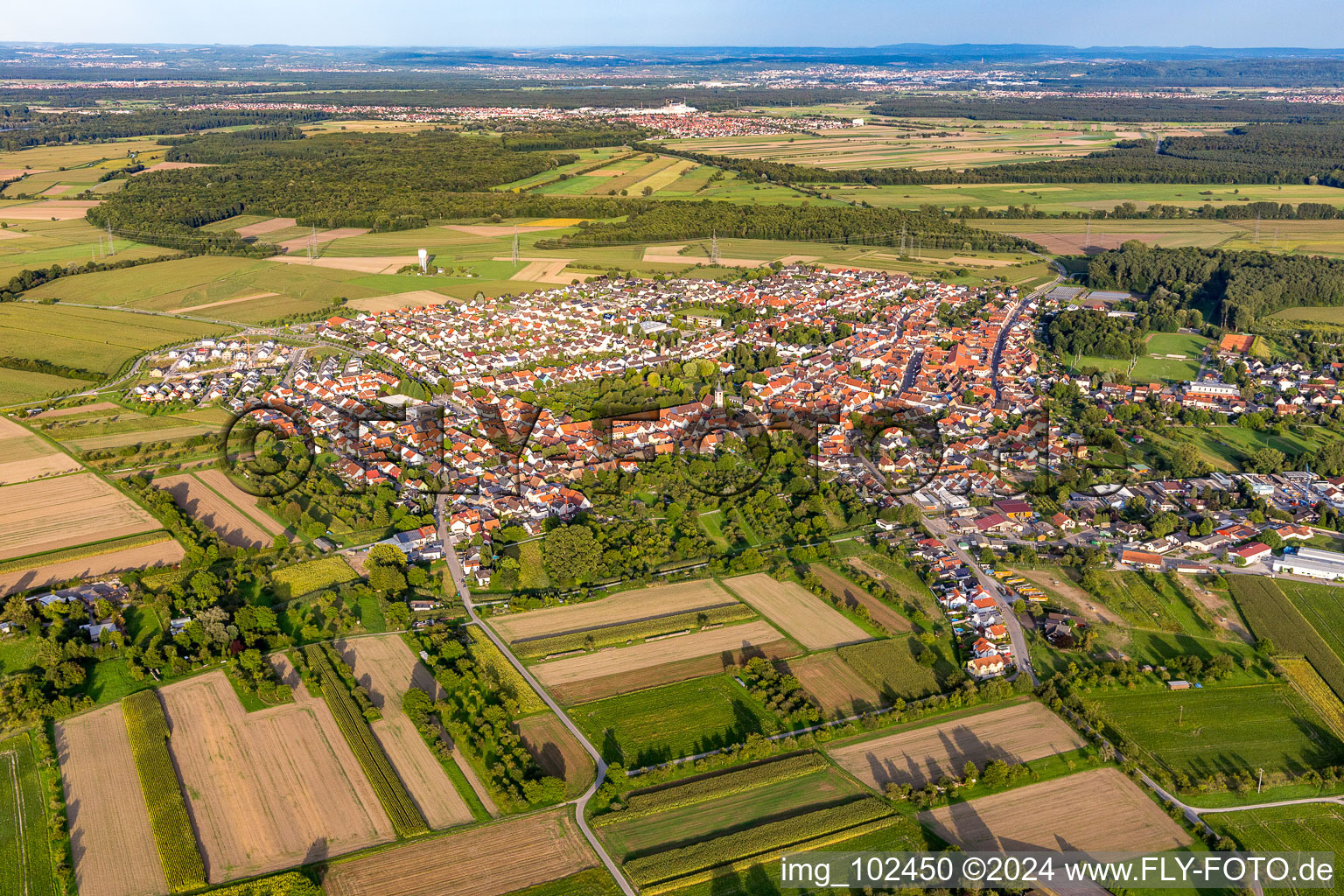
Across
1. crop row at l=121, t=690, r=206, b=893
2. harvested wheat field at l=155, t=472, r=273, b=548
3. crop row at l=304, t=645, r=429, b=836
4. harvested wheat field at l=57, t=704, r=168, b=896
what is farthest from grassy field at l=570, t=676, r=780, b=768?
harvested wheat field at l=155, t=472, r=273, b=548

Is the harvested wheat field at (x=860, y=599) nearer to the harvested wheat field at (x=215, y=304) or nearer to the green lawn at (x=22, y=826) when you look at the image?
the green lawn at (x=22, y=826)

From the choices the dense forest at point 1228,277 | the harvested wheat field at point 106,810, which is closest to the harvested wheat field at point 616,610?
the harvested wheat field at point 106,810

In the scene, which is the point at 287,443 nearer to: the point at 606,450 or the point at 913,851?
the point at 606,450

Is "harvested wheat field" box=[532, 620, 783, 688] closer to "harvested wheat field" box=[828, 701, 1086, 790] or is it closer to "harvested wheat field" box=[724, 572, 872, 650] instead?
"harvested wheat field" box=[724, 572, 872, 650]

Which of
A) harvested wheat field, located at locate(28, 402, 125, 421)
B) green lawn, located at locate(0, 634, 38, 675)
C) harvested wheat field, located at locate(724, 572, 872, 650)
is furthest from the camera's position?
harvested wheat field, located at locate(28, 402, 125, 421)

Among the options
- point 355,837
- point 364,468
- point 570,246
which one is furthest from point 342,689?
point 570,246
